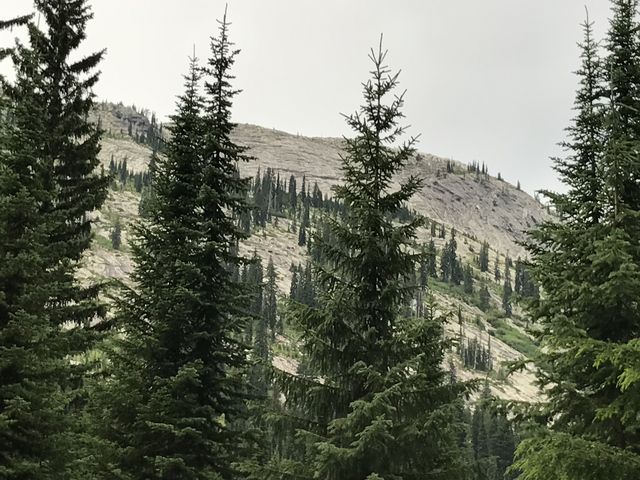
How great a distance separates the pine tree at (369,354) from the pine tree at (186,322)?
3.52 meters

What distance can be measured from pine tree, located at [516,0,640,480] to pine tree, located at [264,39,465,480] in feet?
8.69

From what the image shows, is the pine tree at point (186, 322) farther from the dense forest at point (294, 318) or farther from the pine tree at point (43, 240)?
the pine tree at point (43, 240)

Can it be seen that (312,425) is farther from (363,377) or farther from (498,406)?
(498,406)

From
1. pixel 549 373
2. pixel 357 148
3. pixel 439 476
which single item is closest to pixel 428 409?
pixel 439 476

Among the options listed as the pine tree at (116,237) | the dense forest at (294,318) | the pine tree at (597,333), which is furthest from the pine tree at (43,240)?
the pine tree at (116,237)

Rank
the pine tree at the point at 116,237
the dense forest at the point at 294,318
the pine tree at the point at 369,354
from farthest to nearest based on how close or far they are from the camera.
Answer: the pine tree at the point at 116,237 < the pine tree at the point at 369,354 < the dense forest at the point at 294,318

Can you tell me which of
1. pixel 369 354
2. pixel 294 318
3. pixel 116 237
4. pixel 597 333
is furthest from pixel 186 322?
pixel 116 237

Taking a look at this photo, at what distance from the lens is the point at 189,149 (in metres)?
18.2

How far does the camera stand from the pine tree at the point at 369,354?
1138cm

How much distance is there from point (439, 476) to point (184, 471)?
6.84m

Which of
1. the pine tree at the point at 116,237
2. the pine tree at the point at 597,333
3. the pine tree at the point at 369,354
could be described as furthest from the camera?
the pine tree at the point at 116,237

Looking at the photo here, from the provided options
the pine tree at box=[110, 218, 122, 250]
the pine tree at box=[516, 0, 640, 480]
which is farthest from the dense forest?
the pine tree at box=[110, 218, 122, 250]

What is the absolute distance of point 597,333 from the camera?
10422 mm

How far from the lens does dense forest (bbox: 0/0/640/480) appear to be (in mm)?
9664
